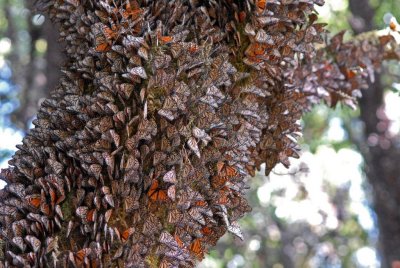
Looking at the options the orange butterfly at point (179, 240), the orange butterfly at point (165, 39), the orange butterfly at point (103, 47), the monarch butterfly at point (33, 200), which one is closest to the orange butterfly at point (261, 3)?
the orange butterfly at point (165, 39)

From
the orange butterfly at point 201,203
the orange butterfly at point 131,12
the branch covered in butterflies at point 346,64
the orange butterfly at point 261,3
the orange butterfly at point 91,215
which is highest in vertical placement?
the branch covered in butterflies at point 346,64

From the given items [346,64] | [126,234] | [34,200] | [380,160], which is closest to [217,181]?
[126,234]

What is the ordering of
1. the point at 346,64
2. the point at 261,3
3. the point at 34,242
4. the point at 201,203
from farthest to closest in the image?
the point at 346,64 → the point at 261,3 → the point at 201,203 → the point at 34,242

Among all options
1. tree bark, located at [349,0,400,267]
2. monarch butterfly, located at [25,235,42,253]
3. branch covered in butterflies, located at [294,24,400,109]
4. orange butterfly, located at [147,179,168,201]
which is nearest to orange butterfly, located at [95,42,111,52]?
orange butterfly, located at [147,179,168,201]

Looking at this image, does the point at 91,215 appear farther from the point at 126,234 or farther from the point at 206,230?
the point at 206,230

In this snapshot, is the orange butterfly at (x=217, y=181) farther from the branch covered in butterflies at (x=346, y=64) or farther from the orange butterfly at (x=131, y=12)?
the branch covered in butterflies at (x=346, y=64)

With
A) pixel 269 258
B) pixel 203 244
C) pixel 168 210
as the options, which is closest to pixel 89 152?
pixel 168 210

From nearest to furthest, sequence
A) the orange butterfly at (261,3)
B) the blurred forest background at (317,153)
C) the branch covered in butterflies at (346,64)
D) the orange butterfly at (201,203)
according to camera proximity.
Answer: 1. the orange butterfly at (201,203)
2. the orange butterfly at (261,3)
3. the branch covered in butterflies at (346,64)
4. the blurred forest background at (317,153)

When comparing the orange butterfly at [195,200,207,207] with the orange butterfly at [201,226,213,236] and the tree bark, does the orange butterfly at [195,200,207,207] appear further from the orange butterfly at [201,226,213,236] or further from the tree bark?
the tree bark

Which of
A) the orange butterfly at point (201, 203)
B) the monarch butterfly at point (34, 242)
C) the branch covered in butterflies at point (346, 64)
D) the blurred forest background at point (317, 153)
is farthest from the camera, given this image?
the blurred forest background at point (317, 153)

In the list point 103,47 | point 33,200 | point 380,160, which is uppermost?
point 380,160

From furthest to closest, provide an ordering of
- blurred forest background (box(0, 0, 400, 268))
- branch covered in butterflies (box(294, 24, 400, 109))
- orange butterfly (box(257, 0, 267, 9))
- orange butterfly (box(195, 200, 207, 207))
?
blurred forest background (box(0, 0, 400, 268)) < branch covered in butterflies (box(294, 24, 400, 109)) < orange butterfly (box(257, 0, 267, 9)) < orange butterfly (box(195, 200, 207, 207))
